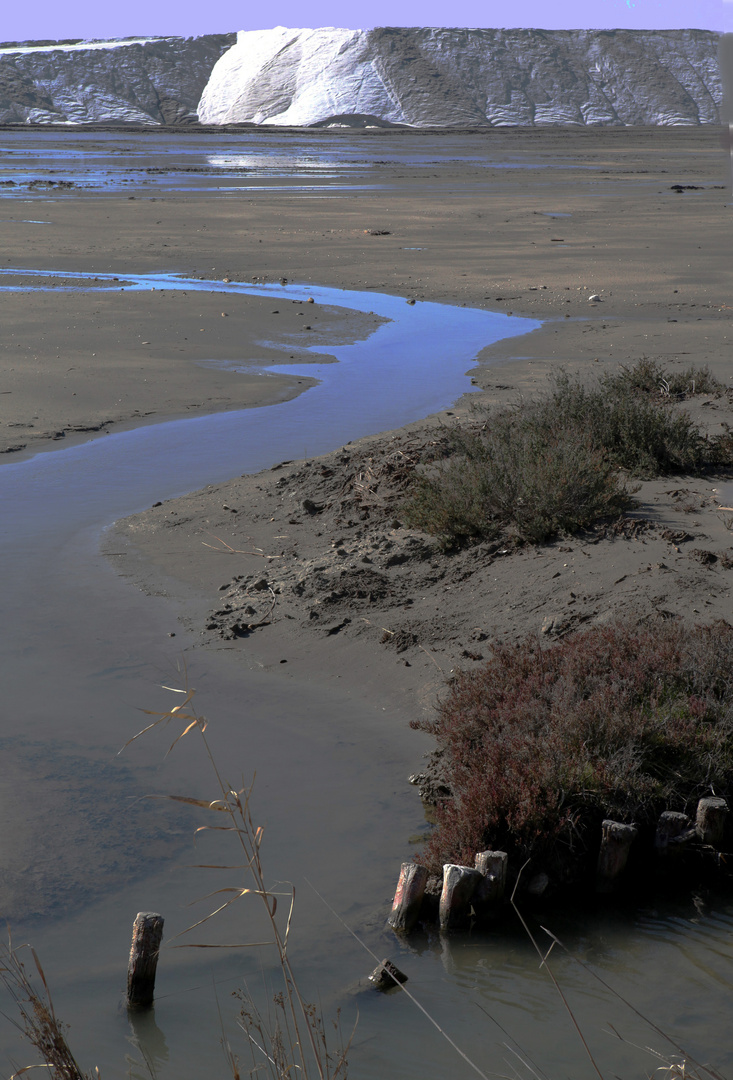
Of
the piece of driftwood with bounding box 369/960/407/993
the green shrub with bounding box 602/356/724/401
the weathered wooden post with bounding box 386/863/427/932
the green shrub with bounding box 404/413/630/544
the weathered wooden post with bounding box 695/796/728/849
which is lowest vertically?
the piece of driftwood with bounding box 369/960/407/993

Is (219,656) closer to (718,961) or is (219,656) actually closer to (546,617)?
(546,617)

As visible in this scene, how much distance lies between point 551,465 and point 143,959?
181 inches

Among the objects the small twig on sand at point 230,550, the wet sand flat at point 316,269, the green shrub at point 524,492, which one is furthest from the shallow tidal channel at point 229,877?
the wet sand flat at point 316,269

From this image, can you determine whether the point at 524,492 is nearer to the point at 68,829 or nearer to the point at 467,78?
the point at 68,829

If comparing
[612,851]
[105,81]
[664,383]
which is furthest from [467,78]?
[612,851]

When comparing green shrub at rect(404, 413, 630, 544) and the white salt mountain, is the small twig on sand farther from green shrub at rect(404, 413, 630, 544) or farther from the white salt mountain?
the white salt mountain

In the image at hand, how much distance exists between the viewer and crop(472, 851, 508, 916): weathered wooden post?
4.04m

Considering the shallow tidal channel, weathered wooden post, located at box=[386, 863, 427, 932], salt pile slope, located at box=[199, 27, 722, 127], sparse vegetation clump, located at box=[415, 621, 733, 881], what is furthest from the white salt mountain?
weathered wooden post, located at box=[386, 863, 427, 932]

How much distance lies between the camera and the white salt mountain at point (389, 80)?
468ft

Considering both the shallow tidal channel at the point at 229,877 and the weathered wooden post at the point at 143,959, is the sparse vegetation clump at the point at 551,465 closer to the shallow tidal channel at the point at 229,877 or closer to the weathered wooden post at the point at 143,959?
the shallow tidal channel at the point at 229,877

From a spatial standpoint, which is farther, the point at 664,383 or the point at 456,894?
the point at 664,383

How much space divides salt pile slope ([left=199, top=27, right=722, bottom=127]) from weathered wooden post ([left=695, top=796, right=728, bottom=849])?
478 feet

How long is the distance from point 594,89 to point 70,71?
82.9 m

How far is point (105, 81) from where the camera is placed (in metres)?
153
